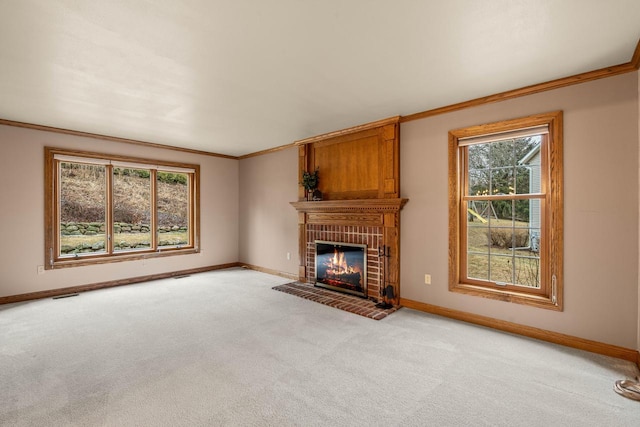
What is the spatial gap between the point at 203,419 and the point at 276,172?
4425mm

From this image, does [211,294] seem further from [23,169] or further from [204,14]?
[204,14]

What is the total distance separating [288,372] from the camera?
2299mm

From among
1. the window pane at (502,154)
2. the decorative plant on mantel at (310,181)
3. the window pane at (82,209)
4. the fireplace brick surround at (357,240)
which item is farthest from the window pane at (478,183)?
the window pane at (82,209)

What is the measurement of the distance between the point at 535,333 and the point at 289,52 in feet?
11.2

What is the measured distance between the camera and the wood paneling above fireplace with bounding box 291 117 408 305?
3.92 meters

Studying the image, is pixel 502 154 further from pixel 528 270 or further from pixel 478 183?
pixel 528 270

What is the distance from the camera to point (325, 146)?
483 cm

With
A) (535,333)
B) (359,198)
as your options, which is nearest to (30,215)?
(359,198)

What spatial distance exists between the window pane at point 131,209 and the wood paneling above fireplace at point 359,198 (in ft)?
8.97

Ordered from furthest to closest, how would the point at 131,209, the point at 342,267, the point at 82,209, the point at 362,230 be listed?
the point at 131,209
the point at 82,209
the point at 342,267
the point at 362,230

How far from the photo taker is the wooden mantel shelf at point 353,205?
3.86m

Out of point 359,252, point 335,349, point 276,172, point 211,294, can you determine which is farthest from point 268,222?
point 335,349

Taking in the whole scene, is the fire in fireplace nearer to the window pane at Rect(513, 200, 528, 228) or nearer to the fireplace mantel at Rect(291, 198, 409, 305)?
the fireplace mantel at Rect(291, 198, 409, 305)

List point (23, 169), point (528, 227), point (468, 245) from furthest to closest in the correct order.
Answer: point (23, 169), point (468, 245), point (528, 227)
